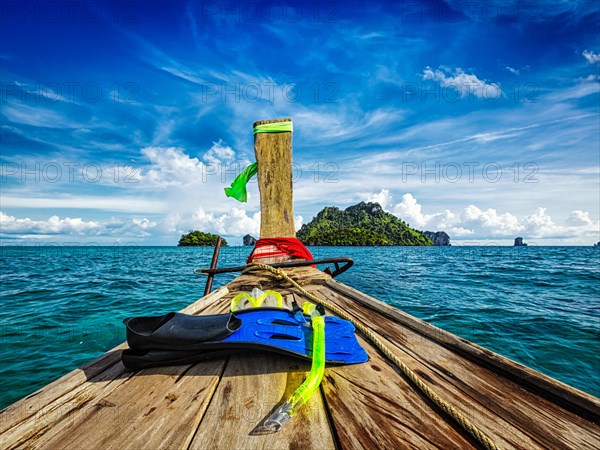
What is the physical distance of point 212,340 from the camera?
5.72ft

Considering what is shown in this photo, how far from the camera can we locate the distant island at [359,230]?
330ft

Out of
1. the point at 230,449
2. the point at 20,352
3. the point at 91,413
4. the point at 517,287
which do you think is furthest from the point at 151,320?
the point at 517,287

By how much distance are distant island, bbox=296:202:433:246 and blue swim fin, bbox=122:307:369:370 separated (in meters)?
95.9

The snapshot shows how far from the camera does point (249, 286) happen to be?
3820 millimetres

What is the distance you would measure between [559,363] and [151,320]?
21.7 feet

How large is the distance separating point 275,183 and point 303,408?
375cm

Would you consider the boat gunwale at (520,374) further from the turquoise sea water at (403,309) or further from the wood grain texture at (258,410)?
the turquoise sea water at (403,309)

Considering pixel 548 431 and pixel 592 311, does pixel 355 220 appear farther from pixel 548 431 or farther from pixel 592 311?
pixel 548 431

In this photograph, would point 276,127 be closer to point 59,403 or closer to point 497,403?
point 59,403

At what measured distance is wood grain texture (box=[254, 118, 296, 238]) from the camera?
4.68m

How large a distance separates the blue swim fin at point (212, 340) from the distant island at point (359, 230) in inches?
3777

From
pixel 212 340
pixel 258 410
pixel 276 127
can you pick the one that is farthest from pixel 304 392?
pixel 276 127

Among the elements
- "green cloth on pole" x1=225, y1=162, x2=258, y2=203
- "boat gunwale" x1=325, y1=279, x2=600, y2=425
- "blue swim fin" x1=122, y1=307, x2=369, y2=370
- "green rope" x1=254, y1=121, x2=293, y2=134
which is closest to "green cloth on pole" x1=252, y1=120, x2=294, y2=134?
"green rope" x1=254, y1=121, x2=293, y2=134

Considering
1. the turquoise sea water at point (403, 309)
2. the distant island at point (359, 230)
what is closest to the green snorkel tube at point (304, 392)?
the turquoise sea water at point (403, 309)
